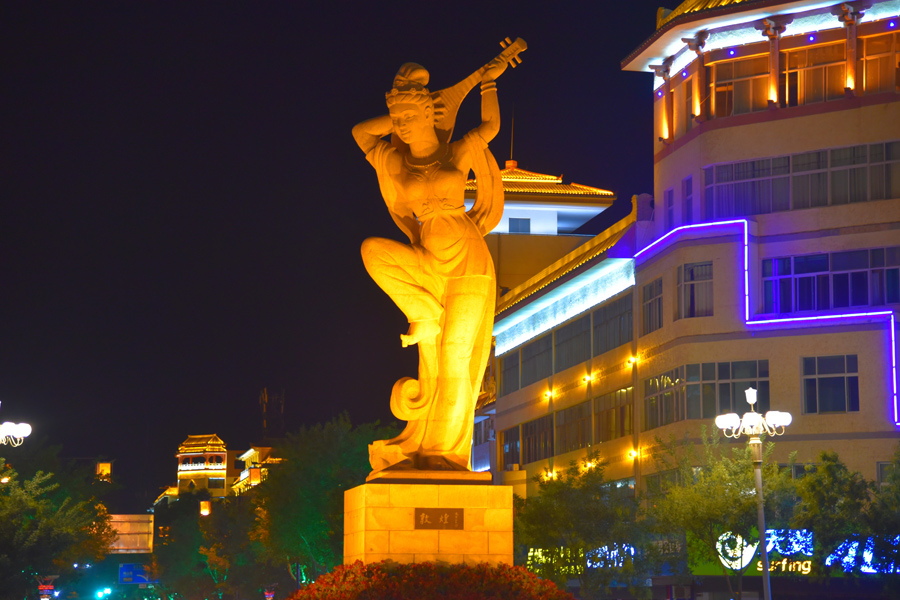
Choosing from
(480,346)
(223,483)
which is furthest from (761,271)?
(223,483)

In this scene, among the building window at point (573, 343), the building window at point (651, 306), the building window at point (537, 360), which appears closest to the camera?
the building window at point (651, 306)

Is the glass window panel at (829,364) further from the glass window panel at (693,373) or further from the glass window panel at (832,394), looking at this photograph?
the glass window panel at (693,373)

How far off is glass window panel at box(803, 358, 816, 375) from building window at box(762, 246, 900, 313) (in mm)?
1645

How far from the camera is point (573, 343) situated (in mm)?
53281

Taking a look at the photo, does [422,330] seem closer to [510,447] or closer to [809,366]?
[809,366]

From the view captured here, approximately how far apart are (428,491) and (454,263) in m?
2.59

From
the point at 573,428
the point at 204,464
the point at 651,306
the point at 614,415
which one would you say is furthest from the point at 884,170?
the point at 204,464

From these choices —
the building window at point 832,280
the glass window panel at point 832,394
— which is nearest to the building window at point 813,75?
the building window at point 832,280

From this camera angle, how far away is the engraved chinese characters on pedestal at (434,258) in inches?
544

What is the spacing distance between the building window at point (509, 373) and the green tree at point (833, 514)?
1261 inches

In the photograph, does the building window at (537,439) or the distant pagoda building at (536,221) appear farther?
the distant pagoda building at (536,221)

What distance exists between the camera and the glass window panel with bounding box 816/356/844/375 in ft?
129

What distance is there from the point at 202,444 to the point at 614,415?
Result: 14945 centimetres

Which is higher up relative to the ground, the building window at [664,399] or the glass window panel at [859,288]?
the glass window panel at [859,288]
